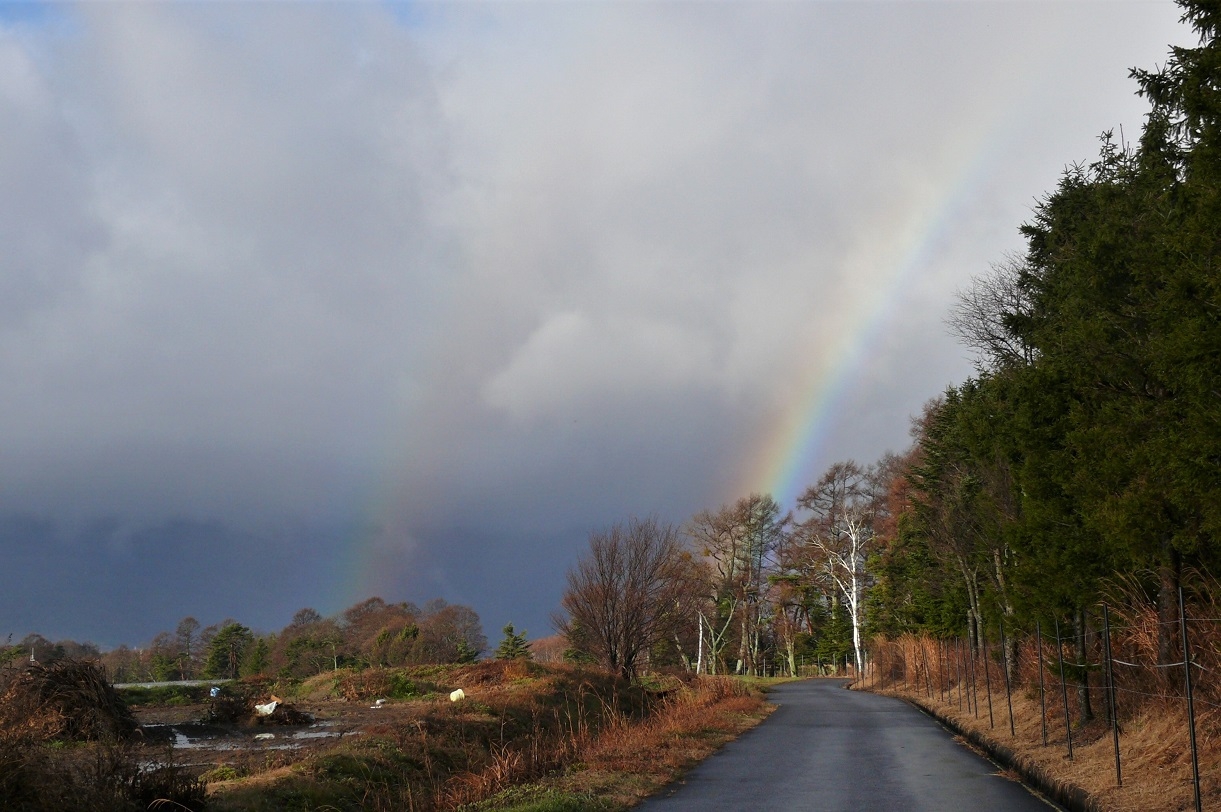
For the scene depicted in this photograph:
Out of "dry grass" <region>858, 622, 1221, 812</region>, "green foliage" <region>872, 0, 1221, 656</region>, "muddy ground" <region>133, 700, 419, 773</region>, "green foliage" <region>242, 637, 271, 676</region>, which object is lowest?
"green foliage" <region>242, 637, 271, 676</region>

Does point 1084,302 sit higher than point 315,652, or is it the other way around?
point 1084,302

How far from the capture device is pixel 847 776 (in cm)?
1448

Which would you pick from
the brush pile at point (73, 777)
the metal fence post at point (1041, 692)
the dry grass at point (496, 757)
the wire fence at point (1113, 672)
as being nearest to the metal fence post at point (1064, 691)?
the wire fence at point (1113, 672)

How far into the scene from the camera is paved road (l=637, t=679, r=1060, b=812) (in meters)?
11.7

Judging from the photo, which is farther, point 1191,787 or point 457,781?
point 457,781

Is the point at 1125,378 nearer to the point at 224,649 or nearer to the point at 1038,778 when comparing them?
the point at 1038,778

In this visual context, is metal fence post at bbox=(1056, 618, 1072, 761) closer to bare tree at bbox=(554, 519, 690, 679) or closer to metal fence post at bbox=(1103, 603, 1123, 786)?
metal fence post at bbox=(1103, 603, 1123, 786)

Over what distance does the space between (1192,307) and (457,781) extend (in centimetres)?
1223

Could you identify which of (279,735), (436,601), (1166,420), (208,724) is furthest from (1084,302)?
(436,601)

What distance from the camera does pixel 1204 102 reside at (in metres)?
9.25

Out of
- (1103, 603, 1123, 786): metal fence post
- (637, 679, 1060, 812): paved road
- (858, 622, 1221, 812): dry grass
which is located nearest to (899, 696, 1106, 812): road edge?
(858, 622, 1221, 812): dry grass

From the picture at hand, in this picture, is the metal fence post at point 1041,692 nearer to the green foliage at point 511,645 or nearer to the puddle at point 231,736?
the puddle at point 231,736

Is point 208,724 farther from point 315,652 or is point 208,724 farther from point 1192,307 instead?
point 315,652

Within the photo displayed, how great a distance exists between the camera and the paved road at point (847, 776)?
11742 millimetres
